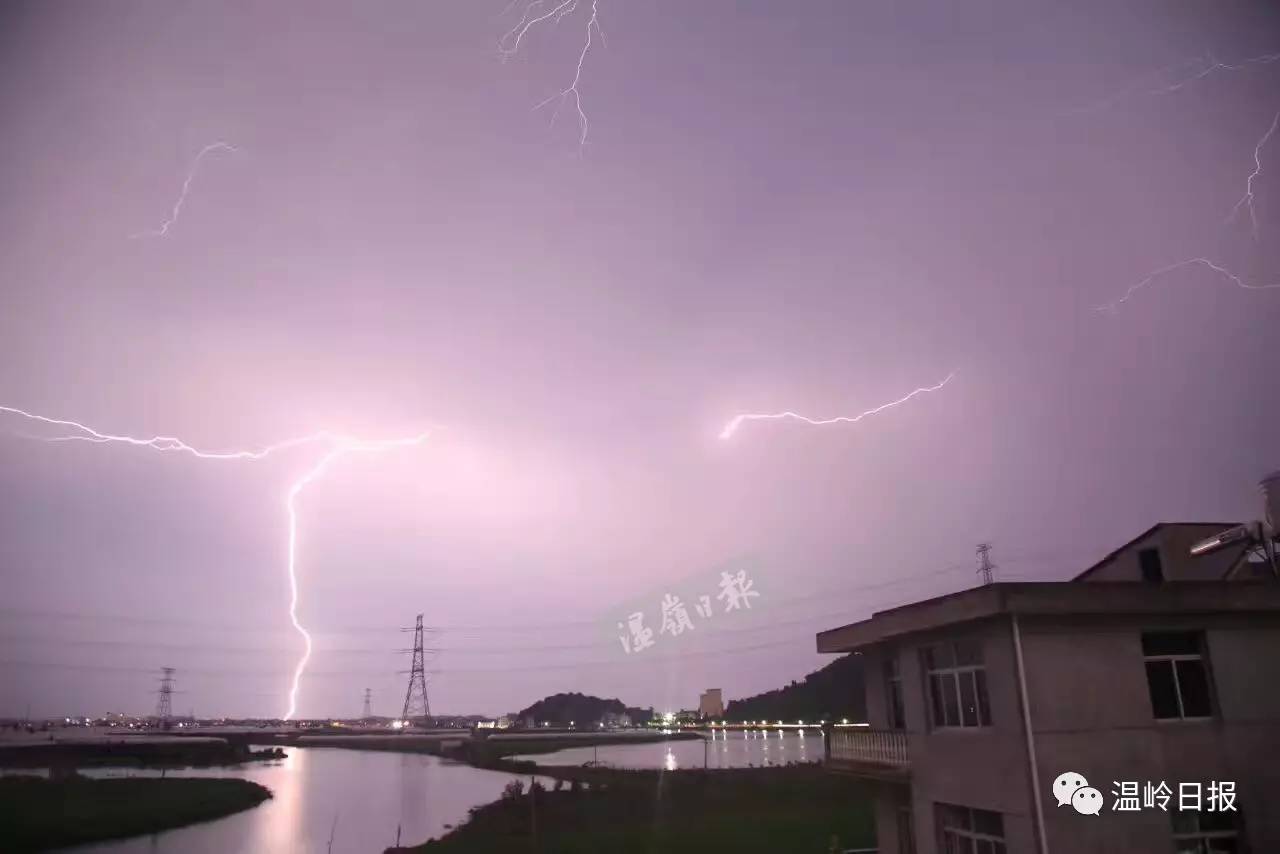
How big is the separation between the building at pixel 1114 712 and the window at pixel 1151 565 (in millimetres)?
4104

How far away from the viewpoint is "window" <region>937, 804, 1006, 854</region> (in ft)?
45.7

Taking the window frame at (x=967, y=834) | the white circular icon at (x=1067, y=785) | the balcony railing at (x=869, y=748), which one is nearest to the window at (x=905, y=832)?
the balcony railing at (x=869, y=748)

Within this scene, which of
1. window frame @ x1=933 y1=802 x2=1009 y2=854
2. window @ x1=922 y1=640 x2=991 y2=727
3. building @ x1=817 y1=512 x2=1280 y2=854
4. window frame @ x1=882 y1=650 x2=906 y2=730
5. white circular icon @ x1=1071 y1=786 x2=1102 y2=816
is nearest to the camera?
white circular icon @ x1=1071 y1=786 x2=1102 y2=816

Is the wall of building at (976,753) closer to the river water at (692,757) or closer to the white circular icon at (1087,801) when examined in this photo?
the white circular icon at (1087,801)

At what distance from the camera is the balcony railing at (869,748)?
17.0 m

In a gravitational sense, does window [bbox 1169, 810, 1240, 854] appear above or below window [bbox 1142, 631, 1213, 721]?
below

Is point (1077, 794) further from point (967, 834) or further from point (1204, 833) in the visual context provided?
point (967, 834)

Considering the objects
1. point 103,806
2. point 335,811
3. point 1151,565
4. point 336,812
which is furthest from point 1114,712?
point 103,806

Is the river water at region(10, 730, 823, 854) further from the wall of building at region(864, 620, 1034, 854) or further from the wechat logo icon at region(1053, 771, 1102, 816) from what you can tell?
the wechat logo icon at region(1053, 771, 1102, 816)

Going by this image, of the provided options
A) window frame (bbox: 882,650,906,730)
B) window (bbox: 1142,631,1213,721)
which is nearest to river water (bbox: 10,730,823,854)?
window frame (bbox: 882,650,906,730)

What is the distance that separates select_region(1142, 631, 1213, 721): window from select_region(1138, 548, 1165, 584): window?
4.63 m

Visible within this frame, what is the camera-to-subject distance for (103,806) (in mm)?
50031

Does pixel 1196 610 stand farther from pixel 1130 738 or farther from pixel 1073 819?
pixel 1073 819

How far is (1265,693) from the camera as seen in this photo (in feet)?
44.9
